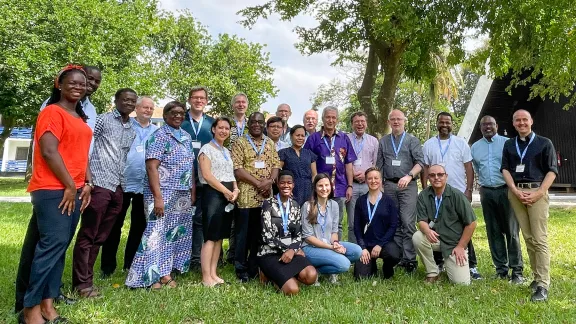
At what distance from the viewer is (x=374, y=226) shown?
5.39 m

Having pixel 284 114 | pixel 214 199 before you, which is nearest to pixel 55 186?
pixel 214 199

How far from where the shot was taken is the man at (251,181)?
5070mm

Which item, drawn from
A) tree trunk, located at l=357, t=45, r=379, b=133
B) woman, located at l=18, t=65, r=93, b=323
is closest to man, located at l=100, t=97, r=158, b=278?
woman, located at l=18, t=65, r=93, b=323

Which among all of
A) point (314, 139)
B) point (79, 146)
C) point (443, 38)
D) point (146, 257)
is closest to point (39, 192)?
point (79, 146)

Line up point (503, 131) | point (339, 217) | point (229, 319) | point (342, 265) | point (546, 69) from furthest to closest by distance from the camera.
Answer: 1. point (503, 131)
2. point (546, 69)
3. point (339, 217)
4. point (342, 265)
5. point (229, 319)

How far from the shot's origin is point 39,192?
10.6 ft

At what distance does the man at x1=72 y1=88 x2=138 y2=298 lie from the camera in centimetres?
425

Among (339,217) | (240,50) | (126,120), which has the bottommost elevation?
(339,217)

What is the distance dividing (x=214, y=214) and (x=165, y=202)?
575 mm

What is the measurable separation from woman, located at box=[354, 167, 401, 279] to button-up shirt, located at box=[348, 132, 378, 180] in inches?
28.2

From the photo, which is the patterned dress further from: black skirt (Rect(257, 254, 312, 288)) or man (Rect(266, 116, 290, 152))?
man (Rect(266, 116, 290, 152))

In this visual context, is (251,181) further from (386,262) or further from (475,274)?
(475,274)

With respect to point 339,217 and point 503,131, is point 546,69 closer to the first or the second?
point 339,217

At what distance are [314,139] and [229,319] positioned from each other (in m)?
2.91
